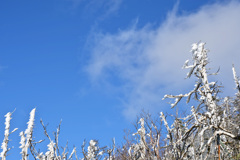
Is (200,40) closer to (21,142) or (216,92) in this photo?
(216,92)

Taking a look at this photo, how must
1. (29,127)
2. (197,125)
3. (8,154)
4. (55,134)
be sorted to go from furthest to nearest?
(29,127), (8,154), (197,125), (55,134)

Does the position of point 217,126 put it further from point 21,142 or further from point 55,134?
point 21,142

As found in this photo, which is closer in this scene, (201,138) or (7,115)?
(201,138)

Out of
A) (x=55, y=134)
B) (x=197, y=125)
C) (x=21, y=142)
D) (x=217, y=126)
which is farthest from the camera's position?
(x=21, y=142)

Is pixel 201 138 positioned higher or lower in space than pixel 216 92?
lower

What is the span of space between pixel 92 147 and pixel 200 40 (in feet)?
62.0

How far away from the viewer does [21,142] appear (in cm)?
2153

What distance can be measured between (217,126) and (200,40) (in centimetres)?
524

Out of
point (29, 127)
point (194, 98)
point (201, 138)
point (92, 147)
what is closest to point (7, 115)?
point (29, 127)

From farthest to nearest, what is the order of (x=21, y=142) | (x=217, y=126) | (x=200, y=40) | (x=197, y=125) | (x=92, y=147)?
(x=92, y=147) < (x=21, y=142) < (x=200, y=40) < (x=197, y=125) < (x=217, y=126)

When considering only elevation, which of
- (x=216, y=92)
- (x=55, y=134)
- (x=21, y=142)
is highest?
(x=21, y=142)

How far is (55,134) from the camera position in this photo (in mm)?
5680

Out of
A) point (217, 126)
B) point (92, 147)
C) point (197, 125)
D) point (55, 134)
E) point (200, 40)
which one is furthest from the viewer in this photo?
point (92, 147)

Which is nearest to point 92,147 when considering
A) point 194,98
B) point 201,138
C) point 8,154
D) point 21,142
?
point 21,142
